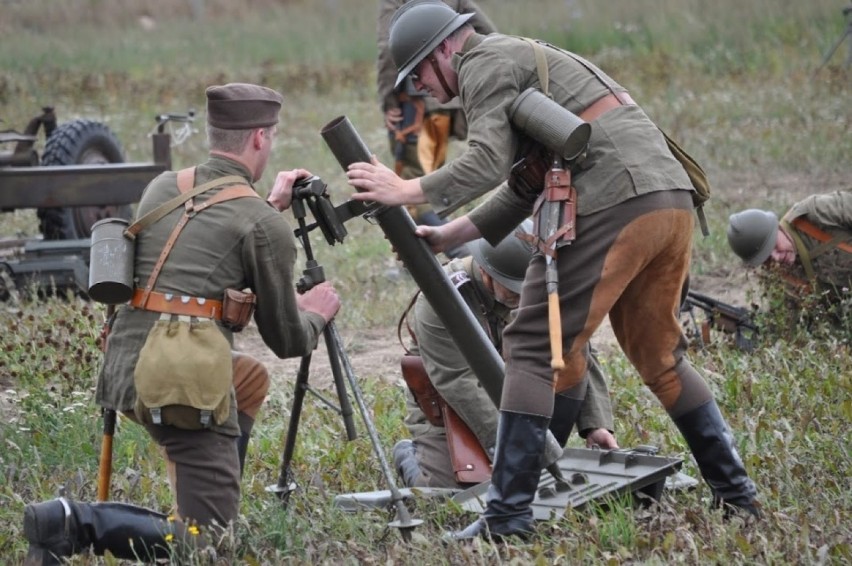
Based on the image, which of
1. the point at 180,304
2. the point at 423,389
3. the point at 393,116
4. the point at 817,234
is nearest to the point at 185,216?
the point at 180,304

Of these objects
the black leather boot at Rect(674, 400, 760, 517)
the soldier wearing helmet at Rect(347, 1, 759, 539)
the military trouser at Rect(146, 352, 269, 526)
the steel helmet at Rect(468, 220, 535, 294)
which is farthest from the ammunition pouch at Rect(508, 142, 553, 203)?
the military trouser at Rect(146, 352, 269, 526)

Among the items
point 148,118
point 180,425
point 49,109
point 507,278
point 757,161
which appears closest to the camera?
point 180,425

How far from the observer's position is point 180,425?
4605mm

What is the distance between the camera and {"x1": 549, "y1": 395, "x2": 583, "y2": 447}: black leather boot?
546cm

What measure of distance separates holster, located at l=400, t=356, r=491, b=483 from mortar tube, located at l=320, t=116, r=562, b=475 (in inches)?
19.8

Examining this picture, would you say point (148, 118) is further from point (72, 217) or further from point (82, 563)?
point (82, 563)

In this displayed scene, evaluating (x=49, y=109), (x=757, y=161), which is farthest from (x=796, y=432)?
(x=757, y=161)

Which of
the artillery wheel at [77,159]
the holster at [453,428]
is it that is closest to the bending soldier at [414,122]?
the artillery wheel at [77,159]

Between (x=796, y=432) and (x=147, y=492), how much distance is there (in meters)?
2.75

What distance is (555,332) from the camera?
14.9 ft

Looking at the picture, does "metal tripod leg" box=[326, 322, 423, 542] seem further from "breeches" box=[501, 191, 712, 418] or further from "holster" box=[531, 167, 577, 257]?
"holster" box=[531, 167, 577, 257]

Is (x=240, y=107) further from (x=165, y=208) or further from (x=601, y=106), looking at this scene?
(x=601, y=106)

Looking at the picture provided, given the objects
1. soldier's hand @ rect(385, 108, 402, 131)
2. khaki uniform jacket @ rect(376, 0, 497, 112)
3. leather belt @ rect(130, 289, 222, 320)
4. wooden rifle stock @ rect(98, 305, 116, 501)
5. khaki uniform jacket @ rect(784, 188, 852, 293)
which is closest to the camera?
leather belt @ rect(130, 289, 222, 320)

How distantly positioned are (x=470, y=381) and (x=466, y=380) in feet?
0.06
